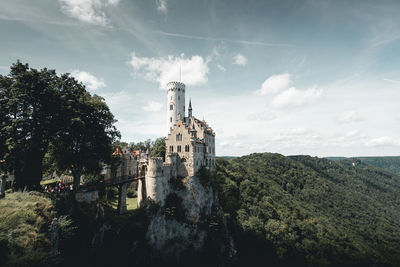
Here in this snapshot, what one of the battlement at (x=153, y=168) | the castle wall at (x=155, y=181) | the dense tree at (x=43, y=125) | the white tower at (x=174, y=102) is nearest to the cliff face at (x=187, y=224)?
the castle wall at (x=155, y=181)

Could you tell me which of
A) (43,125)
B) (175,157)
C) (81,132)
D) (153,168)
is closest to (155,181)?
(153,168)

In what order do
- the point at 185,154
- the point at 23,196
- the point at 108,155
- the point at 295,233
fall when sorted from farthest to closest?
the point at 295,233, the point at 185,154, the point at 108,155, the point at 23,196

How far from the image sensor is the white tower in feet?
176

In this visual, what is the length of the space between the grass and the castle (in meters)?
17.4

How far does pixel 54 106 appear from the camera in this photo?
24328 millimetres

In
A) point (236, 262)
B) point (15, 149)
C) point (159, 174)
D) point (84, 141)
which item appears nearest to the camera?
point (15, 149)

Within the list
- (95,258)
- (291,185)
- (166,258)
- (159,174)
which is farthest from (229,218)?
(291,185)

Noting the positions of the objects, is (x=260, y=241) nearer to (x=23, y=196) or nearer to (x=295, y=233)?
(x=295, y=233)

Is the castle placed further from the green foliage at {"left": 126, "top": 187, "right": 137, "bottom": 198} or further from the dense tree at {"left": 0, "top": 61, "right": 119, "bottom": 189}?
the dense tree at {"left": 0, "top": 61, "right": 119, "bottom": 189}

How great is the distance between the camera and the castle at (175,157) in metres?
A: 35.5

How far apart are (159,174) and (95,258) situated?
15.2m

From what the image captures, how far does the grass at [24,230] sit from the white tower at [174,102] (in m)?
36.9

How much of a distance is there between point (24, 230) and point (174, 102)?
139ft

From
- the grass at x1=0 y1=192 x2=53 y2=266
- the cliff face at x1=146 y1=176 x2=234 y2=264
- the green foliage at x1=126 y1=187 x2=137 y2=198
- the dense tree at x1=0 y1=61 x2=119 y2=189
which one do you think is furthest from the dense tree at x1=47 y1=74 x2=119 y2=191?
the green foliage at x1=126 y1=187 x2=137 y2=198
